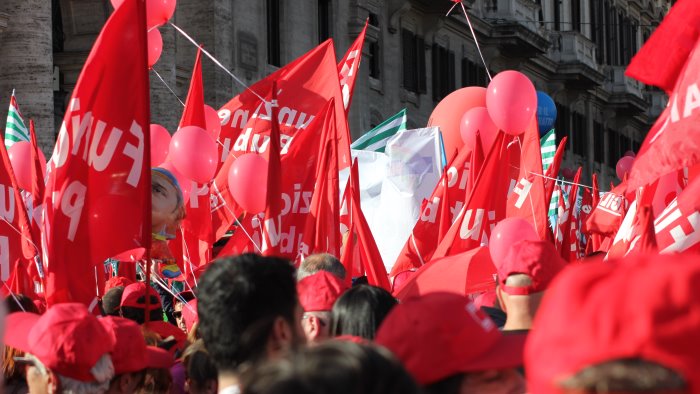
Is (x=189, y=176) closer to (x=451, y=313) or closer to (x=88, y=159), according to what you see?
(x=88, y=159)

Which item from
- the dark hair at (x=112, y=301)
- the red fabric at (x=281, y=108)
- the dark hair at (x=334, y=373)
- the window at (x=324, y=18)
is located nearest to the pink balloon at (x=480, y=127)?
the red fabric at (x=281, y=108)

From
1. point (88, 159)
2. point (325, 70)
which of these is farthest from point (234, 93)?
point (88, 159)

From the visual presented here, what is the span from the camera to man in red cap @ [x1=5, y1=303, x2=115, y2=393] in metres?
3.59

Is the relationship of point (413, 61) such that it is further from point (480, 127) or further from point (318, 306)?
point (318, 306)

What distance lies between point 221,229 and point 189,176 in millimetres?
1045

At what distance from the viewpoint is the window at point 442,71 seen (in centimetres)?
3139

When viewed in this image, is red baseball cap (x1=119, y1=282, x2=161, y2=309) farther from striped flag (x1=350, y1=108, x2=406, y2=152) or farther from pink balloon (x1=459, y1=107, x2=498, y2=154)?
striped flag (x1=350, y1=108, x2=406, y2=152)

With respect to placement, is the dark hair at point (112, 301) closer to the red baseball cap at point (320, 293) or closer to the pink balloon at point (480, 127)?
the red baseball cap at point (320, 293)

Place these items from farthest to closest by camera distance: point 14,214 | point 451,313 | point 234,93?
1. point 234,93
2. point 14,214
3. point 451,313

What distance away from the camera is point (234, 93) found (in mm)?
21531

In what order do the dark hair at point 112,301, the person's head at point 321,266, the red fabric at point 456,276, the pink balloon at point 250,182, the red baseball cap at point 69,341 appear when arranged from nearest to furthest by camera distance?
the red baseball cap at point 69,341, the person's head at point 321,266, the dark hair at point 112,301, the red fabric at point 456,276, the pink balloon at point 250,182

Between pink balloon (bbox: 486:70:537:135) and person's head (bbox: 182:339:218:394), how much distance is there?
704 cm

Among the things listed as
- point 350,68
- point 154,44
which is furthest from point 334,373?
point 350,68

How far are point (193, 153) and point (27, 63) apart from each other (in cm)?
721
